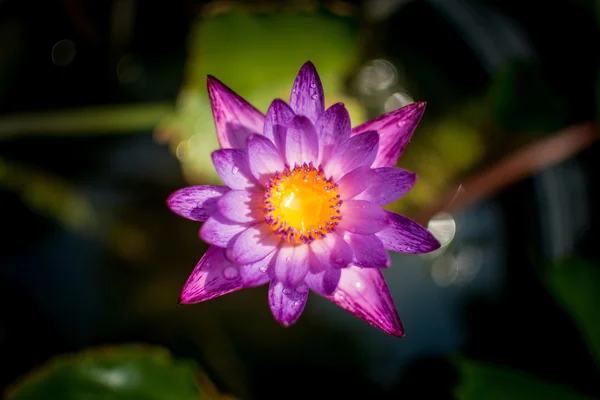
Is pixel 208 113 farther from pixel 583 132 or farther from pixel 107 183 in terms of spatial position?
pixel 583 132

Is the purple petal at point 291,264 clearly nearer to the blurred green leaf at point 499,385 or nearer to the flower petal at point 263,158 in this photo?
the flower petal at point 263,158

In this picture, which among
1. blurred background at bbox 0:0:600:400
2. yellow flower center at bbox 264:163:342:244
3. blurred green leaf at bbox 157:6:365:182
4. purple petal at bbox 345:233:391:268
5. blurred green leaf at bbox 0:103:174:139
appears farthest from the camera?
blurred background at bbox 0:0:600:400

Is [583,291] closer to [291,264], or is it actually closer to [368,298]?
[368,298]

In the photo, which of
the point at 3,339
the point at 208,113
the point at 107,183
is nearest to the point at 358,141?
the point at 208,113

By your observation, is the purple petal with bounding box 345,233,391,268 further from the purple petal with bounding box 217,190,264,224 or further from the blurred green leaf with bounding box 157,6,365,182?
the blurred green leaf with bounding box 157,6,365,182

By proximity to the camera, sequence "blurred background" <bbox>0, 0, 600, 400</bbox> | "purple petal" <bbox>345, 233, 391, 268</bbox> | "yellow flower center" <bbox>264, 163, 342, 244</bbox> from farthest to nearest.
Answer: "blurred background" <bbox>0, 0, 600, 400</bbox> < "yellow flower center" <bbox>264, 163, 342, 244</bbox> < "purple petal" <bbox>345, 233, 391, 268</bbox>

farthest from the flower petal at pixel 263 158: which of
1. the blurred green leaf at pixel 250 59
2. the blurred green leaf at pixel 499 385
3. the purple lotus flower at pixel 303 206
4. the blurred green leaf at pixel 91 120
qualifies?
the blurred green leaf at pixel 499 385

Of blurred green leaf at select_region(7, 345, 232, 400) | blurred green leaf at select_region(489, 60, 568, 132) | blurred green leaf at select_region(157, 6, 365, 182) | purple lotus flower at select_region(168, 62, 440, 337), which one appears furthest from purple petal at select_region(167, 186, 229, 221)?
blurred green leaf at select_region(489, 60, 568, 132)
